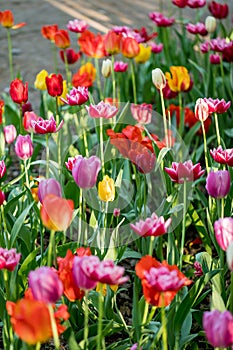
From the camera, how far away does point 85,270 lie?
40.8 inches

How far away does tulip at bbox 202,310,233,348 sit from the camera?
972mm

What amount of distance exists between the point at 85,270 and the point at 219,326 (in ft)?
0.64

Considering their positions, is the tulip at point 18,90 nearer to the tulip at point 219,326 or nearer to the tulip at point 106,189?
the tulip at point 106,189

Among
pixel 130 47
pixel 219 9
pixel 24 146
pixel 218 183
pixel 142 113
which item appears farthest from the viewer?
pixel 219 9

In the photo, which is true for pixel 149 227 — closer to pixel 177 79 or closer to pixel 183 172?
pixel 183 172

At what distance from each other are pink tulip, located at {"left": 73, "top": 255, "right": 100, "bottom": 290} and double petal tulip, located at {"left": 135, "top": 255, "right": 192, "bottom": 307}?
9 centimetres

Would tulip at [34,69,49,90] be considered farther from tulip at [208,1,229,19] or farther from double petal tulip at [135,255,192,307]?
double petal tulip at [135,255,192,307]

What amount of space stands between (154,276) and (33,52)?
2643 millimetres

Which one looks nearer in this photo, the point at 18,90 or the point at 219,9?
the point at 18,90

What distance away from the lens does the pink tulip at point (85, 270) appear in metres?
1.04

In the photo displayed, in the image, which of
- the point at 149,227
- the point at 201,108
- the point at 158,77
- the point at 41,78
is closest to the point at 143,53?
the point at 41,78

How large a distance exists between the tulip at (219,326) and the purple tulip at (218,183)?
417mm

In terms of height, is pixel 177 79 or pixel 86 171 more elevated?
pixel 86 171

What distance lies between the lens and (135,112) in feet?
6.26
